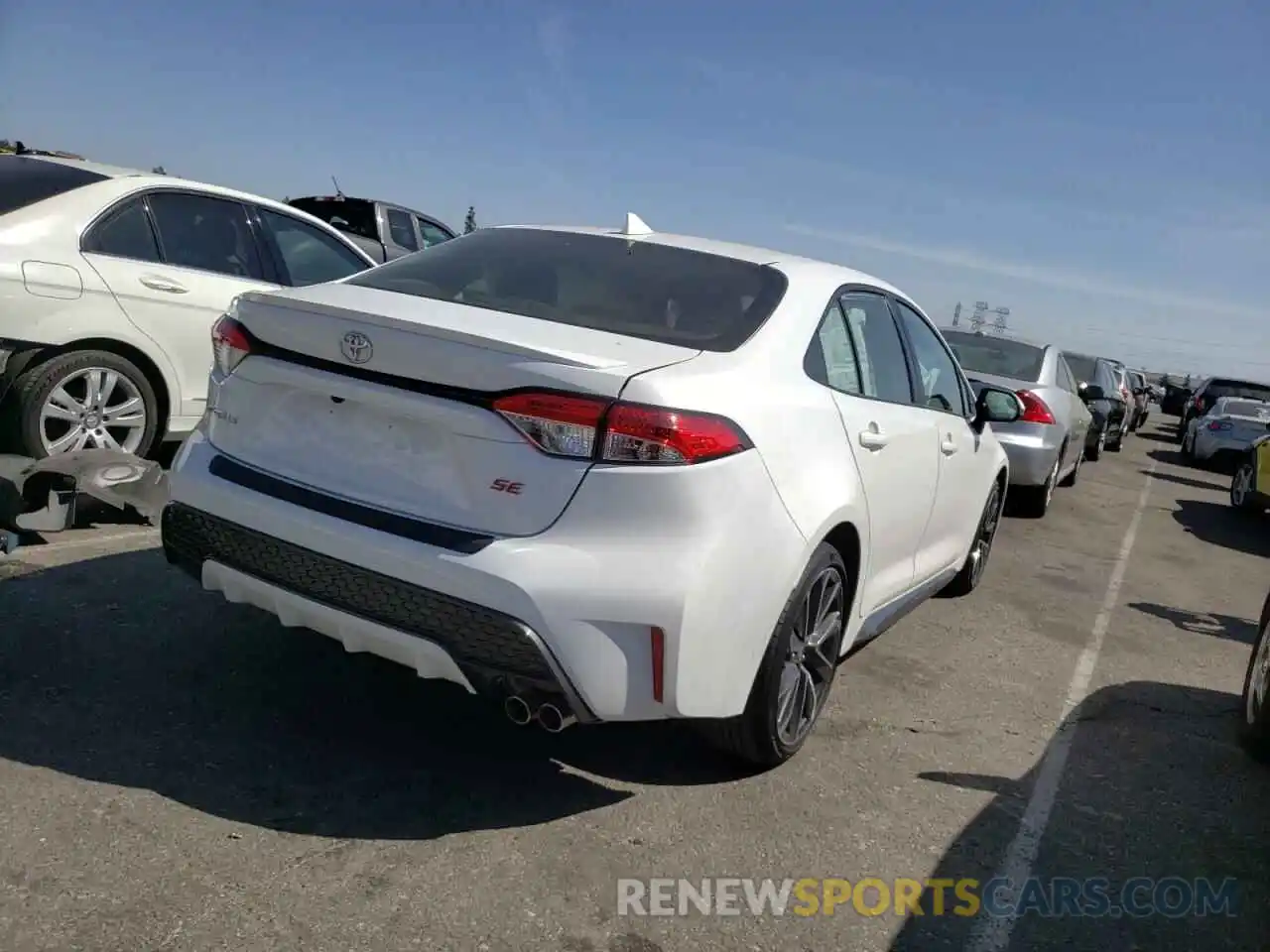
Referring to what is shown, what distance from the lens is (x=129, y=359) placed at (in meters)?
5.73

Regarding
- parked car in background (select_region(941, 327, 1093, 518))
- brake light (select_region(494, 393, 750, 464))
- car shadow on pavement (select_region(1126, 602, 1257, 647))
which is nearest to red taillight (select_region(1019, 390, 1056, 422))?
parked car in background (select_region(941, 327, 1093, 518))

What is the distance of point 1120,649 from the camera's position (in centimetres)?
587

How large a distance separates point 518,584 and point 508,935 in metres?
0.82

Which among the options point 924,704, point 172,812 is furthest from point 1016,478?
point 172,812

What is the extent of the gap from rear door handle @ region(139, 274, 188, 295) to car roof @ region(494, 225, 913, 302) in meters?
2.46

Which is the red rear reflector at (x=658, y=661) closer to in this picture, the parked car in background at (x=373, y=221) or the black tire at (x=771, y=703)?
the black tire at (x=771, y=703)

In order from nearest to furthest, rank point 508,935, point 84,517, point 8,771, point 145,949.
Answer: point 145,949 < point 508,935 < point 8,771 < point 84,517

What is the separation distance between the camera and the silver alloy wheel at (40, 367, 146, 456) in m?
5.38

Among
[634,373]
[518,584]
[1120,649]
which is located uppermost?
[634,373]

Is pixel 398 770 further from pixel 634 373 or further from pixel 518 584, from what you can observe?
pixel 634 373

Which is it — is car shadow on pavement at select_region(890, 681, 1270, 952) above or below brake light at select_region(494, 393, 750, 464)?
below

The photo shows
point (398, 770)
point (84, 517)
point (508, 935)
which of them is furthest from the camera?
point (84, 517)

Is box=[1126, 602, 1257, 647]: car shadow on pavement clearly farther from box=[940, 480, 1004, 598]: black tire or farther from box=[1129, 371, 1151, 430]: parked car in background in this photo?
box=[1129, 371, 1151, 430]: parked car in background

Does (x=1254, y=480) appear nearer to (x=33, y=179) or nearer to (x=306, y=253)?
(x=306, y=253)
